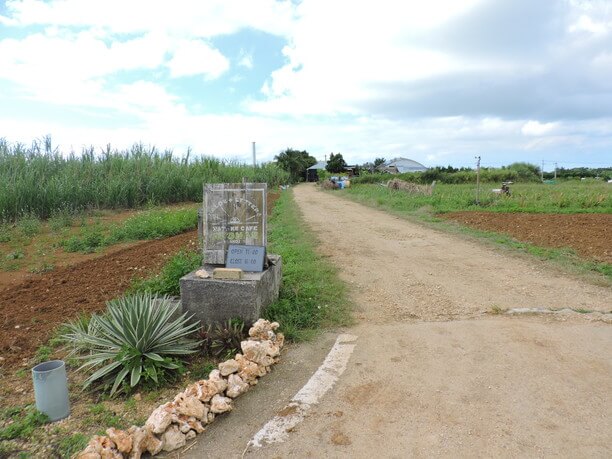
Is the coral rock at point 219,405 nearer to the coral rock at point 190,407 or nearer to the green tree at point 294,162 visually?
the coral rock at point 190,407

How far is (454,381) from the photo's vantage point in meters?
3.45

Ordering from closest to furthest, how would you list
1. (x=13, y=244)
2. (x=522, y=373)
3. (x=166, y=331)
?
(x=522, y=373) < (x=166, y=331) < (x=13, y=244)

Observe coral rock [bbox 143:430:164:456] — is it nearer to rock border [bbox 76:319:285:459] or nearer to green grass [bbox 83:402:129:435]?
rock border [bbox 76:319:285:459]

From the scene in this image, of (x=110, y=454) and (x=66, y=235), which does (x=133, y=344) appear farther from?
(x=66, y=235)

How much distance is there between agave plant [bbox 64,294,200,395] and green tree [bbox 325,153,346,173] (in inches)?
2563

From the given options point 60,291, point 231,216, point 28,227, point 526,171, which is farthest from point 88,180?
point 526,171

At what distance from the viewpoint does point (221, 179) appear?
23562 millimetres

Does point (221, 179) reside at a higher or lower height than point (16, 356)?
higher

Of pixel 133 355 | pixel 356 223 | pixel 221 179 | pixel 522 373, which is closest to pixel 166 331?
pixel 133 355

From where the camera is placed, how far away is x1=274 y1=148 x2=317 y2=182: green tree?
196 feet

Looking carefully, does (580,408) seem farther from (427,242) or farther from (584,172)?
(584,172)

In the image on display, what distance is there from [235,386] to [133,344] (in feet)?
3.28

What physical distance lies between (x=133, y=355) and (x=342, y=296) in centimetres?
277

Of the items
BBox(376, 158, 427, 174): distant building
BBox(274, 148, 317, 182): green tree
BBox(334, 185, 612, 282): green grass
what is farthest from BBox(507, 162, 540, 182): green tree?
BBox(334, 185, 612, 282): green grass
